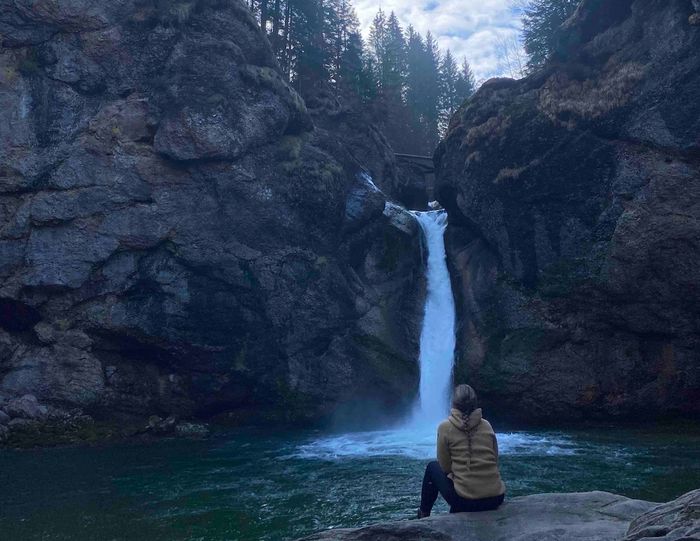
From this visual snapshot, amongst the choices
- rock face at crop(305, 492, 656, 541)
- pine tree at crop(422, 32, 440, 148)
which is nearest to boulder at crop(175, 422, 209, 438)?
rock face at crop(305, 492, 656, 541)

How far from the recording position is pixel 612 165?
846 inches

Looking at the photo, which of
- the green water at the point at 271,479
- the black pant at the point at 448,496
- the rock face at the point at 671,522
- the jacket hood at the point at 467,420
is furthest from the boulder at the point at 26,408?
the rock face at the point at 671,522

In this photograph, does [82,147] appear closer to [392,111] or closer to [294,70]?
[294,70]

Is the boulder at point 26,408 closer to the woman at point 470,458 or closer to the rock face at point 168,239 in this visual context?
the rock face at point 168,239

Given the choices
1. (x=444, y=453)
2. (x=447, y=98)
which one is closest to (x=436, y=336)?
(x=444, y=453)

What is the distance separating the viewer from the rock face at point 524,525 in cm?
641

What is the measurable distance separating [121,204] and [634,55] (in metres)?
17.8

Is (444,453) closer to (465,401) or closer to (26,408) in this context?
(465,401)

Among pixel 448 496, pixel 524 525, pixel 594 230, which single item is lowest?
pixel 524 525

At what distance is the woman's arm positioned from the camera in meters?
7.33

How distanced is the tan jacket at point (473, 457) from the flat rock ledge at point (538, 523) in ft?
0.82

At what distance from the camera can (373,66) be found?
5097 centimetres

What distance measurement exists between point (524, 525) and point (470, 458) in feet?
2.75

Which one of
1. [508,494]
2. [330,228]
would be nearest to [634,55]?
[330,228]
